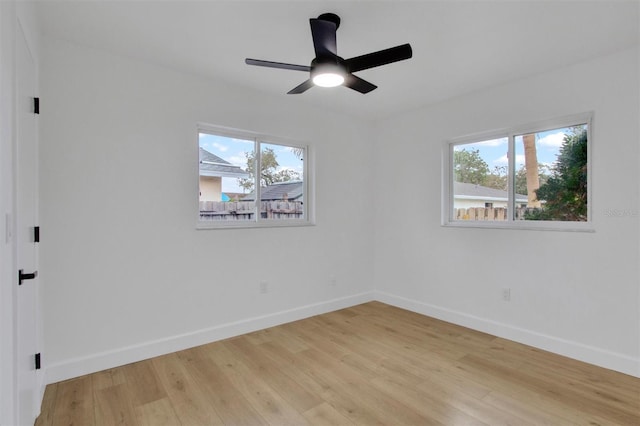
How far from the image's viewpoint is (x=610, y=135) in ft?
8.49

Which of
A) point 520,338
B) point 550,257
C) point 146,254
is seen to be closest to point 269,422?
point 146,254

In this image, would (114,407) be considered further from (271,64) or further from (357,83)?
(357,83)

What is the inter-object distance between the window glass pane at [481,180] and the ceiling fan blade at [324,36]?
7.55ft

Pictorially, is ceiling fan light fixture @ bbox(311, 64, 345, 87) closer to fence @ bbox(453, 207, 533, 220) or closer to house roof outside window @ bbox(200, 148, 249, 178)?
house roof outside window @ bbox(200, 148, 249, 178)

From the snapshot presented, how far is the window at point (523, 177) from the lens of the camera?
285 centimetres

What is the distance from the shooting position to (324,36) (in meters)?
1.86

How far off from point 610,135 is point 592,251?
3.13 feet

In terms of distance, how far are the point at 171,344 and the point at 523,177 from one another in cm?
368

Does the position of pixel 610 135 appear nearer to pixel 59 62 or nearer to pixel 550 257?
pixel 550 257

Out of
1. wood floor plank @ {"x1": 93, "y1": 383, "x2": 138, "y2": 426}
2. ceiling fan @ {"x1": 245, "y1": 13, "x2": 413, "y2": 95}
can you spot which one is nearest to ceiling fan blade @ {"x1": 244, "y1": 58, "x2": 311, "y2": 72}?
ceiling fan @ {"x1": 245, "y1": 13, "x2": 413, "y2": 95}

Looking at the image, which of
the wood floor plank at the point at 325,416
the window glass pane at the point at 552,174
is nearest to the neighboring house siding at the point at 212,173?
the wood floor plank at the point at 325,416

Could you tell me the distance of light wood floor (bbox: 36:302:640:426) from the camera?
197 centimetres

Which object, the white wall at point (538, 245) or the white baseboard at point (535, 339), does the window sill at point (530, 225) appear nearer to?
the white wall at point (538, 245)

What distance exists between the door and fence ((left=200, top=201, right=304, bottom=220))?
1.33 m
